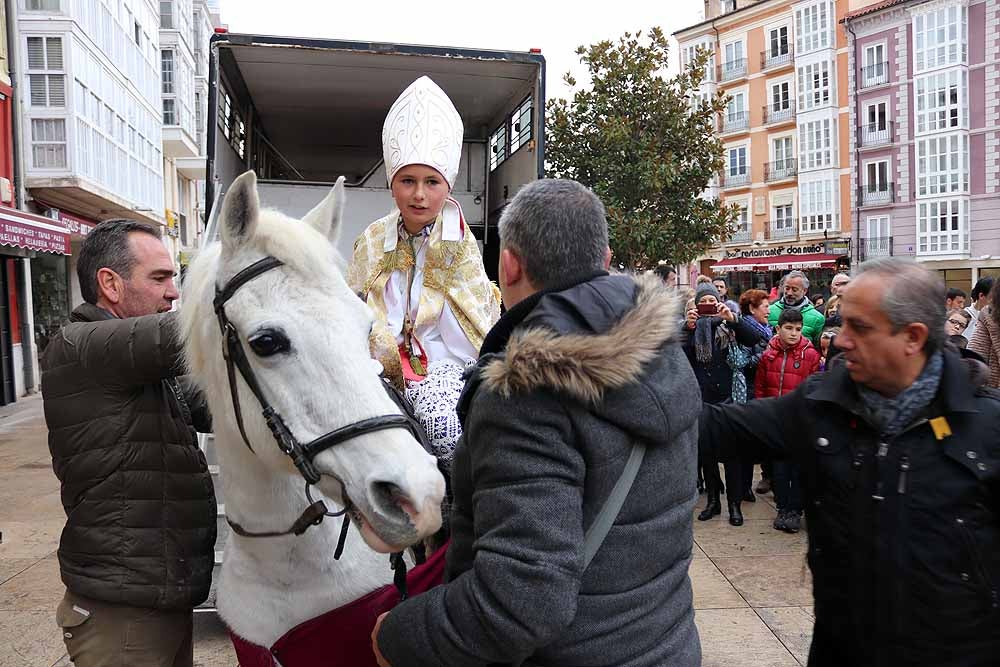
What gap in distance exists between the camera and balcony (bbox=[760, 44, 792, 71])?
39750mm

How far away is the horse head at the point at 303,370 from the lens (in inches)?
58.2

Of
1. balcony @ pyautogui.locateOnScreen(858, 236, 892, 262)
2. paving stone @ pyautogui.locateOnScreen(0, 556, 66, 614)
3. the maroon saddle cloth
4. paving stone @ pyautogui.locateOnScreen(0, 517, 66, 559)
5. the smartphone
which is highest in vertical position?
balcony @ pyautogui.locateOnScreen(858, 236, 892, 262)

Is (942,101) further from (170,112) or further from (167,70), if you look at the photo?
(167,70)

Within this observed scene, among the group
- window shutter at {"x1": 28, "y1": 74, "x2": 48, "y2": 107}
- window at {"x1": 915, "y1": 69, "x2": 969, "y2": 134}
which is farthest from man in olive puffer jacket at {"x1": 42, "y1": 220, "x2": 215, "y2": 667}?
window at {"x1": 915, "y1": 69, "x2": 969, "y2": 134}

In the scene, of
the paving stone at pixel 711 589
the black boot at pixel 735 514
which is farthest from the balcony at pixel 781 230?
the paving stone at pixel 711 589

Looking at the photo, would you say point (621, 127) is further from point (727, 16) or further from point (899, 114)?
point (727, 16)

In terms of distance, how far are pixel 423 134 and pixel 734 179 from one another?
1712 inches

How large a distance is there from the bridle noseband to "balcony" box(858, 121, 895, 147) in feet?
134

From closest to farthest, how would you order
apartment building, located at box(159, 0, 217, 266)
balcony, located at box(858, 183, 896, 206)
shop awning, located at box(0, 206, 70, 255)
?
1. shop awning, located at box(0, 206, 70, 255)
2. apartment building, located at box(159, 0, 217, 266)
3. balcony, located at box(858, 183, 896, 206)

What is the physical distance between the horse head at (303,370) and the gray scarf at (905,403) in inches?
49.9

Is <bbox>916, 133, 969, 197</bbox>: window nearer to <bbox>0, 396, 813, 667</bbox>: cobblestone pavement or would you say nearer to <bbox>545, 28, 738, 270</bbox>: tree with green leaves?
<bbox>545, 28, 738, 270</bbox>: tree with green leaves

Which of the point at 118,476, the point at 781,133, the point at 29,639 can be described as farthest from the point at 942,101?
the point at 118,476

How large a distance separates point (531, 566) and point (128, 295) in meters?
1.64

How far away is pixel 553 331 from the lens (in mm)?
1421
